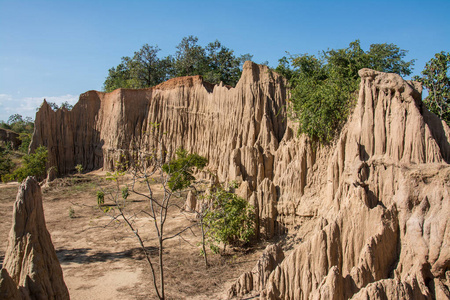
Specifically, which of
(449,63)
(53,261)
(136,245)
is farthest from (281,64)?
(53,261)

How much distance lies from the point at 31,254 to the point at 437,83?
1637 cm

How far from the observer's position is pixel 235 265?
11898mm

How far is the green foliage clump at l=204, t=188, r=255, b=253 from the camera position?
12.6 metres

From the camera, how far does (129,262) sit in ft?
41.4

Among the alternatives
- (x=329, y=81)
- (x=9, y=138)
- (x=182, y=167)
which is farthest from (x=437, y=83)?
(x=9, y=138)

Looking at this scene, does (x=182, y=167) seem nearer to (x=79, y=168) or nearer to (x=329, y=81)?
(x=329, y=81)

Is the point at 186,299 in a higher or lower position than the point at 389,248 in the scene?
lower

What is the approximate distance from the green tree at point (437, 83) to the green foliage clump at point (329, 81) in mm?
3100

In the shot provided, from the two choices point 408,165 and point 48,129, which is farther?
point 48,129

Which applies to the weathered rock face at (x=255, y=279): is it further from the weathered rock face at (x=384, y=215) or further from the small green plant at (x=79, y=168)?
the small green plant at (x=79, y=168)

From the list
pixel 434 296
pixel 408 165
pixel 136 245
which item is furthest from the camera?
pixel 136 245

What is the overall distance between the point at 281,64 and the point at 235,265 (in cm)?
1416

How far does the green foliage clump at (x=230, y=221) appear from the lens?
12.6 metres

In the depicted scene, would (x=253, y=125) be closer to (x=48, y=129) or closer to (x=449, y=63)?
(x=449, y=63)
